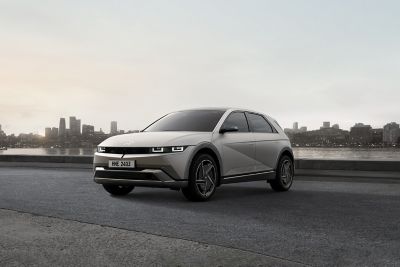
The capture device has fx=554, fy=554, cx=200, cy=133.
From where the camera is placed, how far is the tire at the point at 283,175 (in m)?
11.3

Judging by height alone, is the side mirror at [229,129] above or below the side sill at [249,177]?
above

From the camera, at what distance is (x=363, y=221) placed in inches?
287

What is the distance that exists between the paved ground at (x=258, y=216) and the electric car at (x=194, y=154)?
14.4 inches

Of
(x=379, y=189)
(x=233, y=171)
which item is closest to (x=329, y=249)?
(x=233, y=171)

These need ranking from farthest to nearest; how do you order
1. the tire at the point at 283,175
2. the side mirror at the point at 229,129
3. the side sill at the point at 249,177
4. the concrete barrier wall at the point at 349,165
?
the concrete barrier wall at the point at 349,165
the tire at the point at 283,175
the side sill at the point at 249,177
the side mirror at the point at 229,129

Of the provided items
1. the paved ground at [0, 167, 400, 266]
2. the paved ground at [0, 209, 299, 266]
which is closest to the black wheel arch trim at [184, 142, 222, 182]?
the paved ground at [0, 167, 400, 266]

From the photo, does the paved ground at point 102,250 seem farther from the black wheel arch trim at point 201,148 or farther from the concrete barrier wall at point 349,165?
the concrete barrier wall at point 349,165

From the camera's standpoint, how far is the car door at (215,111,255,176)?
384 inches

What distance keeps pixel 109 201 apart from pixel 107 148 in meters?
0.92

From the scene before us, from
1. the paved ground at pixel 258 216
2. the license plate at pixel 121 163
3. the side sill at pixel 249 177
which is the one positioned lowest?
the paved ground at pixel 258 216

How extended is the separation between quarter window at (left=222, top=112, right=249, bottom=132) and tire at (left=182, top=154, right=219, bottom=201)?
95 centimetres

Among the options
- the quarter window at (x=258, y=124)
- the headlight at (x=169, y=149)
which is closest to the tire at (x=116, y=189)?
the headlight at (x=169, y=149)

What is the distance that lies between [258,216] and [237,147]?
2598mm

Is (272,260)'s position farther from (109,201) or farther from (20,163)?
(20,163)
